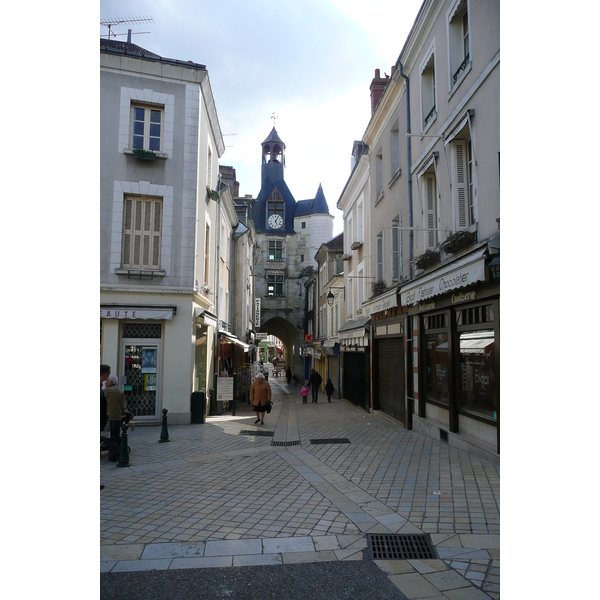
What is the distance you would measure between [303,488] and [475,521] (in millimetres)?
2216

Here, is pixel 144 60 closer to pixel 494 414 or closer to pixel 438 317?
pixel 438 317

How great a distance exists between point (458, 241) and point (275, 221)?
38577mm

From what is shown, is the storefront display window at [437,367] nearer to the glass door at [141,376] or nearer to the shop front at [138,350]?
the shop front at [138,350]

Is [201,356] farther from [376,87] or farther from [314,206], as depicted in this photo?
[314,206]

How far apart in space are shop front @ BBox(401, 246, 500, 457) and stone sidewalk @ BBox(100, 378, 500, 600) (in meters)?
0.54

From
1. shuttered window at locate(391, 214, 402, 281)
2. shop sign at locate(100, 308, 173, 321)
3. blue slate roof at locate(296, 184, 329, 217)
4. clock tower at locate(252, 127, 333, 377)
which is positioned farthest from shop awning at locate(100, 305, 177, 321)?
blue slate roof at locate(296, 184, 329, 217)

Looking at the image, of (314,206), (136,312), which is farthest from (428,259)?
(314,206)

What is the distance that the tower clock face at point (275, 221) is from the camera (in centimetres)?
4575

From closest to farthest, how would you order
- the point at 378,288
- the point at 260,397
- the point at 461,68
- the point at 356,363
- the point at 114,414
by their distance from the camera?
the point at 114,414, the point at 461,68, the point at 260,397, the point at 378,288, the point at 356,363

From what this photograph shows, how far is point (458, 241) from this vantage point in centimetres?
830

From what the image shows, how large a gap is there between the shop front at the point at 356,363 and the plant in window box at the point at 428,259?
6090mm

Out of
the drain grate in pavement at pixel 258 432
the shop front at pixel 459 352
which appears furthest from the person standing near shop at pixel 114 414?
the shop front at pixel 459 352

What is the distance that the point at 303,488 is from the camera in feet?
20.1

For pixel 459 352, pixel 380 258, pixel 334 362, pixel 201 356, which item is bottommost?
pixel 334 362
